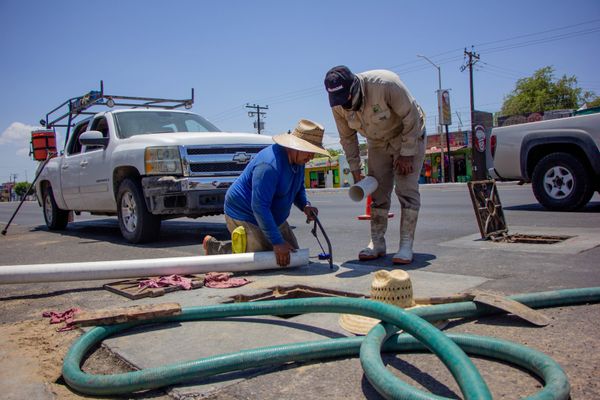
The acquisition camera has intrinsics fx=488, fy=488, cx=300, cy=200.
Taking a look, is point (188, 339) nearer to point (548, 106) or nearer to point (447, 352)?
point (447, 352)

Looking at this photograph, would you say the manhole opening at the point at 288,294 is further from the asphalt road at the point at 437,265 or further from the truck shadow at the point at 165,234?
the truck shadow at the point at 165,234

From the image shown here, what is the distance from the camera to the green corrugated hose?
1660 millimetres

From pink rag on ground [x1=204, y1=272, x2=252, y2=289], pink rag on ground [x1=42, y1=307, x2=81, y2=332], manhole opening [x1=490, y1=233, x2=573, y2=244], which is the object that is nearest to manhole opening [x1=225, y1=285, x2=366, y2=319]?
pink rag on ground [x1=204, y1=272, x2=252, y2=289]

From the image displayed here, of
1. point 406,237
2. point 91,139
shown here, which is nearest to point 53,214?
point 91,139

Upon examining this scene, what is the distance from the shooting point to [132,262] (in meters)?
4.00

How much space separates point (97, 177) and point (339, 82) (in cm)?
478

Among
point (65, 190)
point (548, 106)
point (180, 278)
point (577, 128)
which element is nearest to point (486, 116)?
point (548, 106)

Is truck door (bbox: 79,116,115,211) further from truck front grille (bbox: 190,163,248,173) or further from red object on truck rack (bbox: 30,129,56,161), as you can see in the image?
red object on truck rack (bbox: 30,129,56,161)

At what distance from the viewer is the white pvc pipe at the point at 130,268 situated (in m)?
3.91

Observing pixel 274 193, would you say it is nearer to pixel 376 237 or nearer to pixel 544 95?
pixel 376 237

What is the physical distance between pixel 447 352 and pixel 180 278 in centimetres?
263

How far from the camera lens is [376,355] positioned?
1.93 metres

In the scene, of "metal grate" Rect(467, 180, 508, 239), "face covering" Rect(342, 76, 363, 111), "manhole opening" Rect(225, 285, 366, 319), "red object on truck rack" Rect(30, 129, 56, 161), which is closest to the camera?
"manhole opening" Rect(225, 285, 366, 319)

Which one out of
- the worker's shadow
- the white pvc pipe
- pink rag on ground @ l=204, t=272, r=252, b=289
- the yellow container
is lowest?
the worker's shadow
